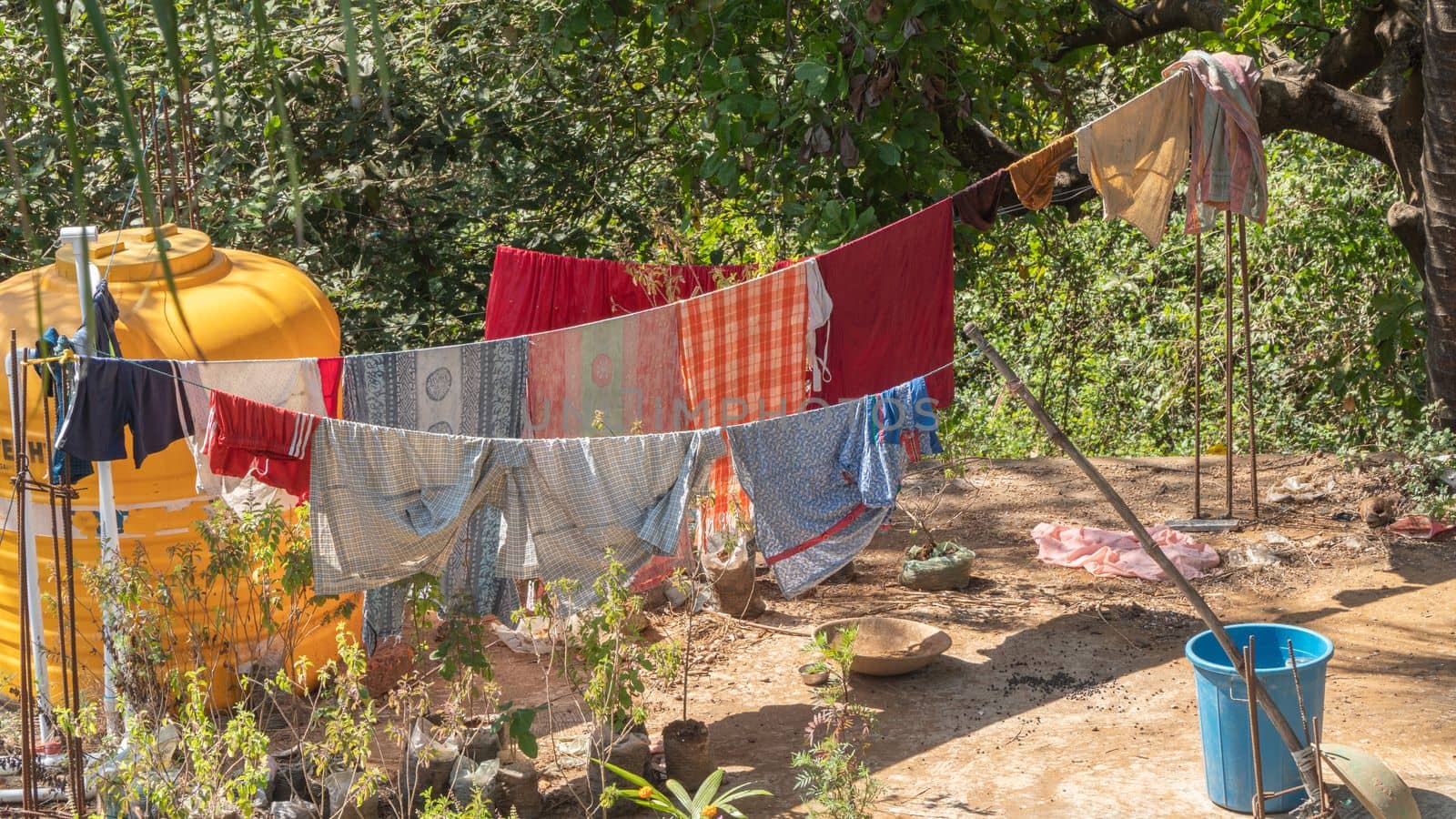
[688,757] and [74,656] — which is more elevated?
[74,656]

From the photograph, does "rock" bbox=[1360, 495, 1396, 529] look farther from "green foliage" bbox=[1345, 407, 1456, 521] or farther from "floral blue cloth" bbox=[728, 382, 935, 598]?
"floral blue cloth" bbox=[728, 382, 935, 598]

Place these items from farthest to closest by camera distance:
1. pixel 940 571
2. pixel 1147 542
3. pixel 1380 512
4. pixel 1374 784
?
pixel 1380 512 < pixel 940 571 < pixel 1374 784 < pixel 1147 542

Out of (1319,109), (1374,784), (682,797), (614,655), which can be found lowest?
(682,797)

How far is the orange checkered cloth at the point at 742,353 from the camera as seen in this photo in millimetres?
5762

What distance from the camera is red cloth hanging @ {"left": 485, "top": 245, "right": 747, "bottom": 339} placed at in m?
6.15

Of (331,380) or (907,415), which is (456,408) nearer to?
(331,380)

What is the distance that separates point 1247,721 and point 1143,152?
2679 mm

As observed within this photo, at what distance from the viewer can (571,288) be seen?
Result: 20.6ft

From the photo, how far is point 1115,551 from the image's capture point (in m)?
7.04

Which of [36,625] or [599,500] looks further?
[36,625]

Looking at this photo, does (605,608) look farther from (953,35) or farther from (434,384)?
(953,35)

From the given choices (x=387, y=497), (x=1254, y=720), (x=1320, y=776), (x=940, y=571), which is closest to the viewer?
(x=1320, y=776)

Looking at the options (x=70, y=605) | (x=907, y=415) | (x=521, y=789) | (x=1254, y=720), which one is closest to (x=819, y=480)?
(x=907, y=415)

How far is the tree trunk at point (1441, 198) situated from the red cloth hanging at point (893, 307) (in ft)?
9.69
